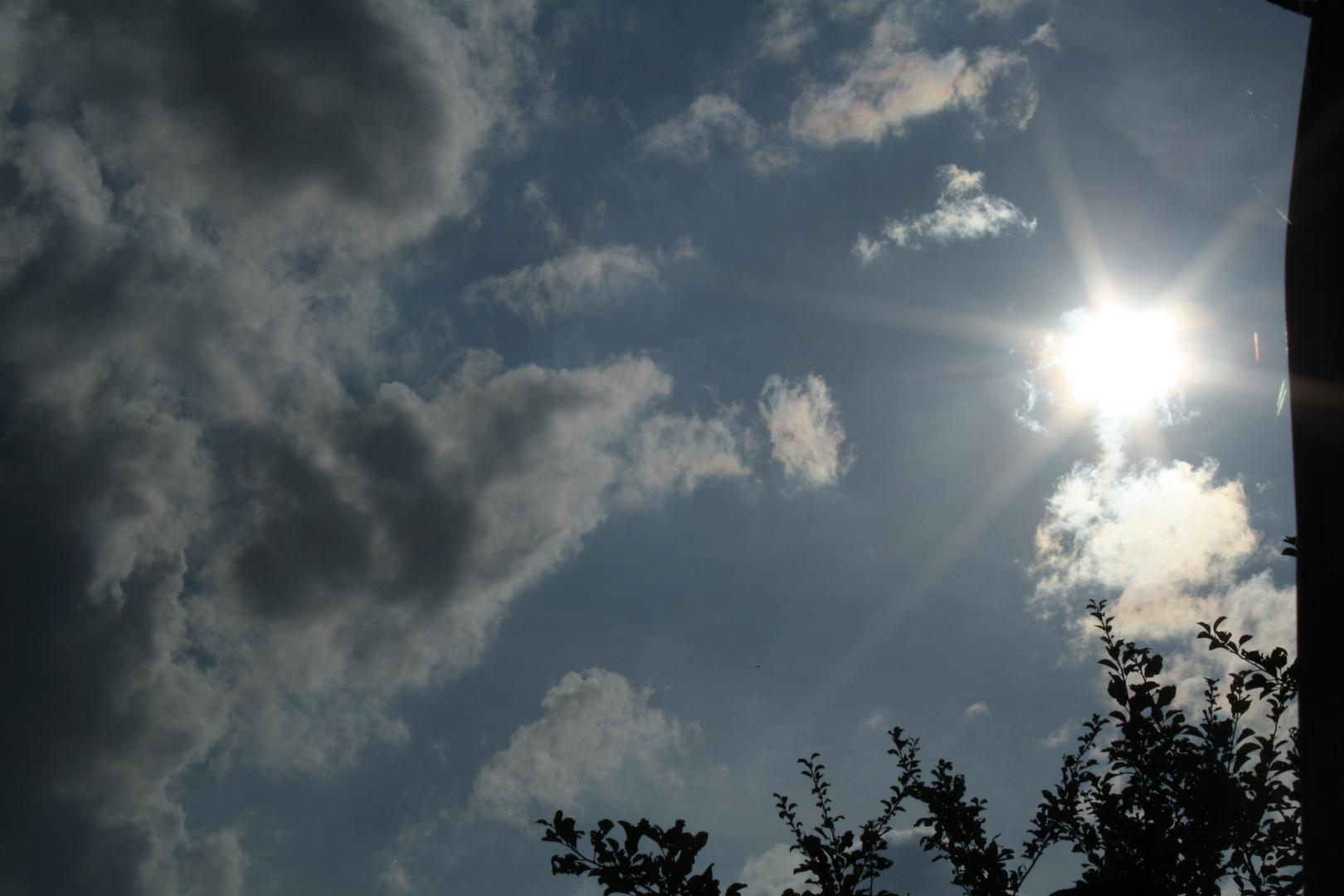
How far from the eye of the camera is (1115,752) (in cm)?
784

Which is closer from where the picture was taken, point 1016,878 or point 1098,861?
point 1098,861

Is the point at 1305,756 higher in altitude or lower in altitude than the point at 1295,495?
lower

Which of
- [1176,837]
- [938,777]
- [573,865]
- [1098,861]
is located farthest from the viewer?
[938,777]

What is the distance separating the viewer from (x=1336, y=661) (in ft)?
5.86

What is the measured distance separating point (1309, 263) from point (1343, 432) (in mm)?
548

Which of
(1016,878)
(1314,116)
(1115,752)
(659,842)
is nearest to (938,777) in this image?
(1016,878)

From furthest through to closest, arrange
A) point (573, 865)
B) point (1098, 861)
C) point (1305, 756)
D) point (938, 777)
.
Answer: point (938, 777) → point (1098, 861) → point (573, 865) → point (1305, 756)

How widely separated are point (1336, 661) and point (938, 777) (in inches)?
399

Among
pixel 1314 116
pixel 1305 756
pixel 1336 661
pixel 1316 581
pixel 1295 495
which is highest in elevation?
pixel 1314 116

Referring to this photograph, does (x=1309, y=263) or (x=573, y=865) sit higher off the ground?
(x=1309, y=263)

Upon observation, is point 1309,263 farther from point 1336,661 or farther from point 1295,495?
point 1336,661

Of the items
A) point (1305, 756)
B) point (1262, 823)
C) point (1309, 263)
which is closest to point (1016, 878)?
point (1262, 823)

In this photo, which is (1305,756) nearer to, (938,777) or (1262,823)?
(1262,823)

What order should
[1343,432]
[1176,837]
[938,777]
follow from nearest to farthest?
[1343,432]
[1176,837]
[938,777]
